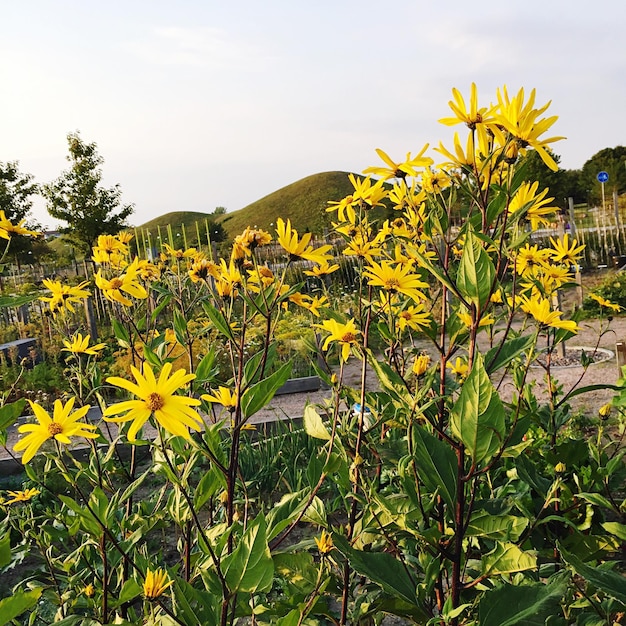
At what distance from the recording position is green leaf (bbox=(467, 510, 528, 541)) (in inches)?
50.7

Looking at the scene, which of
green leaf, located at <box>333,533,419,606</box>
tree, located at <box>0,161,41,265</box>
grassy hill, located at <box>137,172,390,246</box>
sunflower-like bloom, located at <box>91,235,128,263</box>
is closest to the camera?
green leaf, located at <box>333,533,419,606</box>

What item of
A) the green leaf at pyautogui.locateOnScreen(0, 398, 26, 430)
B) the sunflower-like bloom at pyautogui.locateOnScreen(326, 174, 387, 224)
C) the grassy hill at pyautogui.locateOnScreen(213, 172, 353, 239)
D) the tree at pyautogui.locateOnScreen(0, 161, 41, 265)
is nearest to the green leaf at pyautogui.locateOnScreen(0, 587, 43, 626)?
the green leaf at pyautogui.locateOnScreen(0, 398, 26, 430)

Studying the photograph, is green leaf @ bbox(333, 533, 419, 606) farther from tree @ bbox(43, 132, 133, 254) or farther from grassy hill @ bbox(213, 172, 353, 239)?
grassy hill @ bbox(213, 172, 353, 239)

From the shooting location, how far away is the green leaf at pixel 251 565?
1045 millimetres

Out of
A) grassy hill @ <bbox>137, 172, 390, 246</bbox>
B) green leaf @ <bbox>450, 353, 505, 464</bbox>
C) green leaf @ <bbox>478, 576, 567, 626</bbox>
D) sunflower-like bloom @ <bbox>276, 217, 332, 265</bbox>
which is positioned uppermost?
grassy hill @ <bbox>137, 172, 390, 246</bbox>

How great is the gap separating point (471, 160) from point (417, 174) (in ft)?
0.82

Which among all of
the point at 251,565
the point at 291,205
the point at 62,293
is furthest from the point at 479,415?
the point at 291,205

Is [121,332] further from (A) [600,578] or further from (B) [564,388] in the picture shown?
(B) [564,388]

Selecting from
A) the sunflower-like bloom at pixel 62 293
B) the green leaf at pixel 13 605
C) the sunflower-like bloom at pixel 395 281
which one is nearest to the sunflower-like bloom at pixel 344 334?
the sunflower-like bloom at pixel 395 281

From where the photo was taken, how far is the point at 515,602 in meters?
1.10

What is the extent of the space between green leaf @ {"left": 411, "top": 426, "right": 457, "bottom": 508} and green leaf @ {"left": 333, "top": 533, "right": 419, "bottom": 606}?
0.60 ft

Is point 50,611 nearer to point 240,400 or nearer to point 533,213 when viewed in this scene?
point 240,400

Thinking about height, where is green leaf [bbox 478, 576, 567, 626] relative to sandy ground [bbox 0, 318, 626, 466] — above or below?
above

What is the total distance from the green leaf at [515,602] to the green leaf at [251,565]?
413 mm
